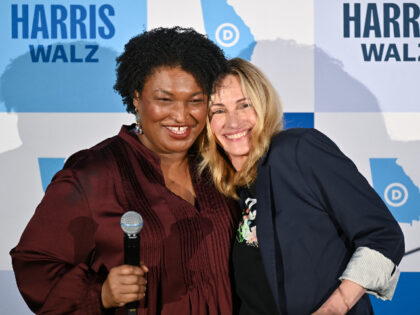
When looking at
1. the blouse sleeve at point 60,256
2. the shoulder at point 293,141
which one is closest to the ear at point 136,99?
the blouse sleeve at point 60,256

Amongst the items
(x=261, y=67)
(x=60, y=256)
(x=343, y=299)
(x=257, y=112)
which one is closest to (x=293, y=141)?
(x=257, y=112)

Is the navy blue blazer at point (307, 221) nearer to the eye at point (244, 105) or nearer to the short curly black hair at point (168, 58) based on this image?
the eye at point (244, 105)

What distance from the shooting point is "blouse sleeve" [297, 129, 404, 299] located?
1.35 m

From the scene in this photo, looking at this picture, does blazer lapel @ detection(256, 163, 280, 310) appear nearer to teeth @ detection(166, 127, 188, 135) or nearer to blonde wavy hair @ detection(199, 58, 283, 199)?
blonde wavy hair @ detection(199, 58, 283, 199)

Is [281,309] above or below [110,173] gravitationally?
below

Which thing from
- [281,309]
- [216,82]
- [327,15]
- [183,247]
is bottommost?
[281,309]

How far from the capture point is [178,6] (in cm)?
242

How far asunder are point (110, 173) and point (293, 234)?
596 mm

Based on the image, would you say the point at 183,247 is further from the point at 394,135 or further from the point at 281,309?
the point at 394,135

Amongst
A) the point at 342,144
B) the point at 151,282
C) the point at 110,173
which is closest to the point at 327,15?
the point at 342,144

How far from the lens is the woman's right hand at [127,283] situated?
1.21 meters

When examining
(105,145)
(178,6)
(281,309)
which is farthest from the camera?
(178,6)

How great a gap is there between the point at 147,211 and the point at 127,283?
33 centimetres

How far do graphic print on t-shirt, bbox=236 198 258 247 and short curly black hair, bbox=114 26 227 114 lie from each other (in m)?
0.41
